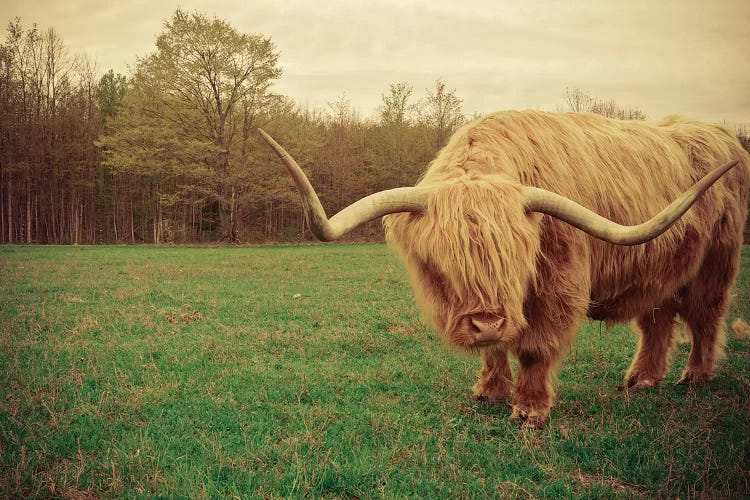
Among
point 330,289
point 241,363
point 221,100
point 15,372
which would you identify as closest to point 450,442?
point 241,363

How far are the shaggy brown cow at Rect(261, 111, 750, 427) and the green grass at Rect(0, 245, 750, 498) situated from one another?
564 millimetres

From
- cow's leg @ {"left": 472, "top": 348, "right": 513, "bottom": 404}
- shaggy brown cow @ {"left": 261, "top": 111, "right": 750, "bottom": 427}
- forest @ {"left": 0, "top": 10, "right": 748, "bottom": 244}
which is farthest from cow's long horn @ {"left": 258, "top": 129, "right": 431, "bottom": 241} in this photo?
forest @ {"left": 0, "top": 10, "right": 748, "bottom": 244}

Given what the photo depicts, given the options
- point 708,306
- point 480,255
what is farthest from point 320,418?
point 708,306

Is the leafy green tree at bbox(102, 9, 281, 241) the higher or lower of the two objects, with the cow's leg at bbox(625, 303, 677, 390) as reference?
higher

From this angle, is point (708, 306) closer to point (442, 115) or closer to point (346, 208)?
point (346, 208)

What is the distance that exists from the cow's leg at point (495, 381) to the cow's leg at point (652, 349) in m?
1.37

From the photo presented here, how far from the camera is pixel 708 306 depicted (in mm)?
5320

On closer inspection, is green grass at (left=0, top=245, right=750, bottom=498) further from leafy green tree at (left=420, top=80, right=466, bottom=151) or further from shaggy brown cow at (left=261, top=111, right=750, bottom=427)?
leafy green tree at (left=420, top=80, right=466, bottom=151)

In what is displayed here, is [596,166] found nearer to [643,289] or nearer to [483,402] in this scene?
[643,289]

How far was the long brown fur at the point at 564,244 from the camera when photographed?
137 inches

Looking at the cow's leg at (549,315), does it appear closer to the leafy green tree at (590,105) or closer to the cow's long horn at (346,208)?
the cow's long horn at (346,208)

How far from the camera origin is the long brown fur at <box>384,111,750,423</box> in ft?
11.4

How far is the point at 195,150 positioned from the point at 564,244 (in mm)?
29902

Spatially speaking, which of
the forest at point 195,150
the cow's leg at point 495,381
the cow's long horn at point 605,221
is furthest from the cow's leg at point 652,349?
the forest at point 195,150
